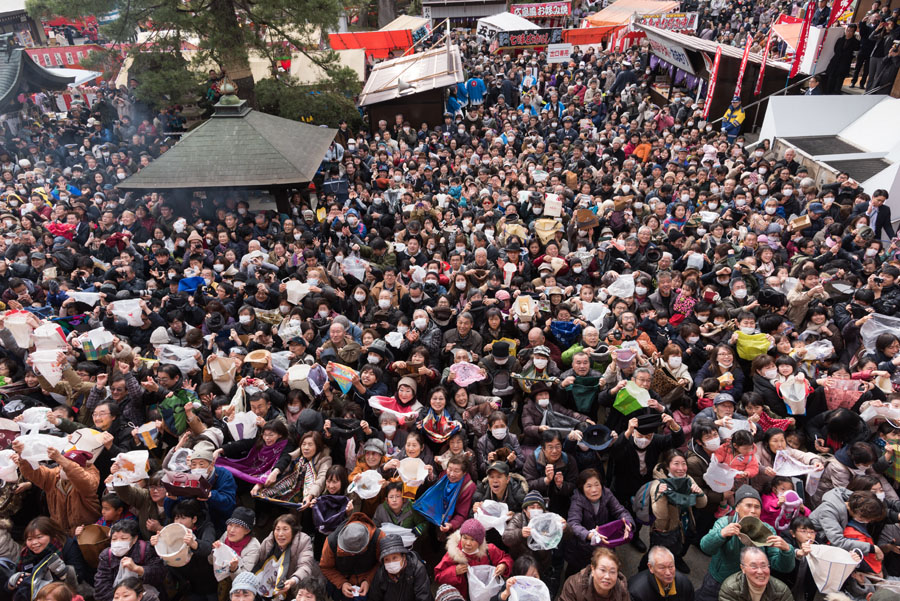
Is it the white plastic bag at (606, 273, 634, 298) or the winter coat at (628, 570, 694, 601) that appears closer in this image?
the winter coat at (628, 570, 694, 601)

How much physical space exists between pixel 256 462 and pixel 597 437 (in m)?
2.98

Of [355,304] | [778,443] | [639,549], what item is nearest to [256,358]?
[355,304]

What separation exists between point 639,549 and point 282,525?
3.22 metres

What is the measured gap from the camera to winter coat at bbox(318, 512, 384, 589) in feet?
12.7

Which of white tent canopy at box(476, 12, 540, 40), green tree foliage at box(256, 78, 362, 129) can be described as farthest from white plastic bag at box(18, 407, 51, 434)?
white tent canopy at box(476, 12, 540, 40)

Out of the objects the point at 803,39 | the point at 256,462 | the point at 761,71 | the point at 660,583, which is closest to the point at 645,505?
the point at 660,583

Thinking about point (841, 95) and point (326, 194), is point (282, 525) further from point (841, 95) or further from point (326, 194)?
point (841, 95)

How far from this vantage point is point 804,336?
19.4 feet

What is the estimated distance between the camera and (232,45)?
1373 centimetres

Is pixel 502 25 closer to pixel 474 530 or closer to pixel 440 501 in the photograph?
pixel 440 501

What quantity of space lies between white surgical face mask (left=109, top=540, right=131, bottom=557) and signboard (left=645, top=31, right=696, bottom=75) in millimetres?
18056

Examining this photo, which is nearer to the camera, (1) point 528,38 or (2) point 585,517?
(2) point 585,517

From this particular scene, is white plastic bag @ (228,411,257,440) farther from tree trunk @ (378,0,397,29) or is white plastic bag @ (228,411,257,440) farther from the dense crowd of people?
tree trunk @ (378,0,397,29)

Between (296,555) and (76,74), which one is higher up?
(76,74)
